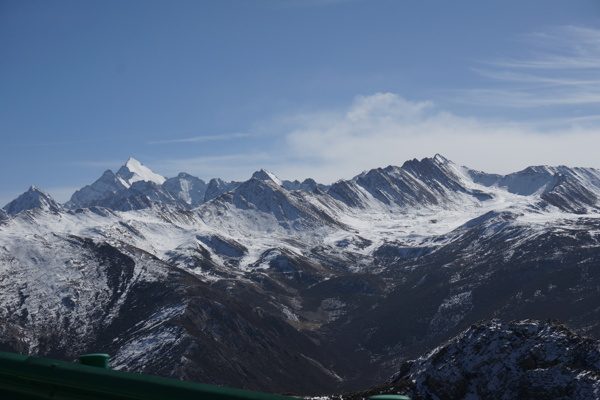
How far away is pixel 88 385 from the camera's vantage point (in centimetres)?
974

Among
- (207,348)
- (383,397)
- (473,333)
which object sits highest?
(383,397)

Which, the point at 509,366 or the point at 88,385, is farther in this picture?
the point at 509,366

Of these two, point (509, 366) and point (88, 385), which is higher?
point (88, 385)

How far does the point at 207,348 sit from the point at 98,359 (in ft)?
618

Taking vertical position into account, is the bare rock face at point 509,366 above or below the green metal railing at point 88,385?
below

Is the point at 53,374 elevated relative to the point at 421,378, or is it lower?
elevated

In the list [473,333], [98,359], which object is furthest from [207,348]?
[98,359]

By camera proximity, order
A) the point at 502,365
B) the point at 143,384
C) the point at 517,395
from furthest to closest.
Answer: the point at 502,365
the point at 517,395
the point at 143,384

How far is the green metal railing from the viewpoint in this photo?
8.75 metres

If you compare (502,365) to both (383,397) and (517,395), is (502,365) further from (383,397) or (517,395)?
(383,397)

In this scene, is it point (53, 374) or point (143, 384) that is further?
point (53, 374)

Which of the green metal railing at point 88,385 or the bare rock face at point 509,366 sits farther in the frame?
the bare rock face at point 509,366

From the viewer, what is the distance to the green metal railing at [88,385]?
8750 millimetres

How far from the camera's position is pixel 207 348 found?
19350 centimetres
